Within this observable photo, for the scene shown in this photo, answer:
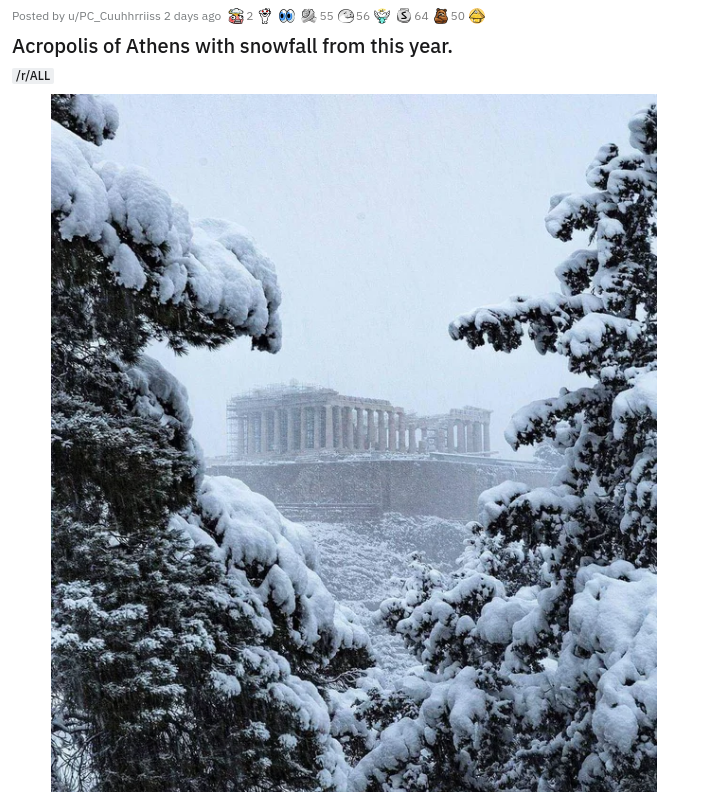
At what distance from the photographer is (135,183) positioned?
10.4 ft

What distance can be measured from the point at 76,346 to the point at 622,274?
3.05m

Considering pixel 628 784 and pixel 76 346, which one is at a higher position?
pixel 76 346

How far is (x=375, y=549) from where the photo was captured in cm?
2805

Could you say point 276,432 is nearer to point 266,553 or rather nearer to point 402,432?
point 402,432

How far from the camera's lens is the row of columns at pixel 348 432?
30375 millimetres

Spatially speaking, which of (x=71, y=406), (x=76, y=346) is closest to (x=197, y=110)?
(x=76, y=346)

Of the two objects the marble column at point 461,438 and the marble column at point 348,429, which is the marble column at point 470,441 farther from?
the marble column at point 348,429

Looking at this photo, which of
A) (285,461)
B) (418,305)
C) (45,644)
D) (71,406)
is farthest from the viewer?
(285,461)

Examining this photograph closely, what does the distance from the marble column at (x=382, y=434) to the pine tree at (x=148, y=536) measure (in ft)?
86.3

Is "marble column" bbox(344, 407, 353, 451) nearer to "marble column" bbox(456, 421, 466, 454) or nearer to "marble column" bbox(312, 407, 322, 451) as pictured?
"marble column" bbox(312, 407, 322, 451)

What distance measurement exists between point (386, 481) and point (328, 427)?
10.9 ft

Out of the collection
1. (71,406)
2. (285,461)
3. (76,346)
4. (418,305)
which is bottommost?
(285,461)

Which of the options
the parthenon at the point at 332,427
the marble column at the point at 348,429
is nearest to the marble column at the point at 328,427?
the parthenon at the point at 332,427

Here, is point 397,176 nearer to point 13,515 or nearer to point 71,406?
point 71,406
